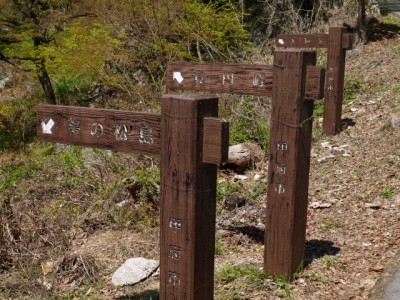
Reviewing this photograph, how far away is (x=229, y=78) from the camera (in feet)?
12.7

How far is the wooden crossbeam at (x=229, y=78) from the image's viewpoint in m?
3.53

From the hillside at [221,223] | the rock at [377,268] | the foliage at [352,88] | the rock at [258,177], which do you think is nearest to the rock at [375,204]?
the hillside at [221,223]

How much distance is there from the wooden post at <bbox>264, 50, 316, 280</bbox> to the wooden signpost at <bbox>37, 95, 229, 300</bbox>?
3.52ft

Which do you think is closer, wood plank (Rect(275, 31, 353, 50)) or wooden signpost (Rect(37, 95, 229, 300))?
wooden signpost (Rect(37, 95, 229, 300))

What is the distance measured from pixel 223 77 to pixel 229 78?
0.23 feet

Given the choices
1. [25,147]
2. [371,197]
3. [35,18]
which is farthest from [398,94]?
[35,18]

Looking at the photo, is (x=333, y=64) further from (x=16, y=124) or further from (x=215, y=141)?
(x=16, y=124)

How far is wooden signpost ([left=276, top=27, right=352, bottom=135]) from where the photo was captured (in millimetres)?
7480

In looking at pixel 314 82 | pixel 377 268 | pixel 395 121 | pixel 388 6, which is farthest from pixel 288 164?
pixel 388 6

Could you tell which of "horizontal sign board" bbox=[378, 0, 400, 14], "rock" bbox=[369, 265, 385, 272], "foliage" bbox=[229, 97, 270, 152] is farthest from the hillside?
"horizontal sign board" bbox=[378, 0, 400, 14]

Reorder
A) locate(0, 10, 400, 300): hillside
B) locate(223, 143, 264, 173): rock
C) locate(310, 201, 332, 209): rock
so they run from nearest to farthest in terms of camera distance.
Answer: locate(0, 10, 400, 300): hillside, locate(310, 201, 332, 209): rock, locate(223, 143, 264, 173): rock

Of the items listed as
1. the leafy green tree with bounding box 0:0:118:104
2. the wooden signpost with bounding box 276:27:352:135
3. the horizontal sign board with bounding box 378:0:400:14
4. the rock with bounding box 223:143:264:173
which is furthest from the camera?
the horizontal sign board with bounding box 378:0:400:14

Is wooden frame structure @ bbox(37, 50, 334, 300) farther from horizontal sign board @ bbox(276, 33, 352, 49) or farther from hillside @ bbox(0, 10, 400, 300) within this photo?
horizontal sign board @ bbox(276, 33, 352, 49)

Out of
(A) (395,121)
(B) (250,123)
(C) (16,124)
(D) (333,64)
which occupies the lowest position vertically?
(C) (16,124)
